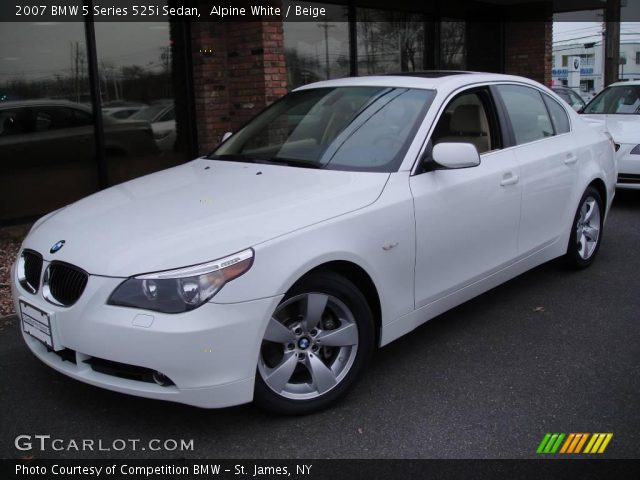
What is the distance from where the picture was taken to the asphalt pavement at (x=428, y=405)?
10.8ft

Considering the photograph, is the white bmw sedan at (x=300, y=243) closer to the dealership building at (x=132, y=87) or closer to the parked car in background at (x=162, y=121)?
the dealership building at (x=132, y=87)

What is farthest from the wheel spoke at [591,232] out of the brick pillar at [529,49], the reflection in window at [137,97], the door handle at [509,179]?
the brick pillar at [529,49]

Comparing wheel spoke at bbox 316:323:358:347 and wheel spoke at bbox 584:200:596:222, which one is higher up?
wheel spoke at bbox 584:200:596:222

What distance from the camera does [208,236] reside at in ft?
10.6

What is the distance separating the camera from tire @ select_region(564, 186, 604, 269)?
18.8ft

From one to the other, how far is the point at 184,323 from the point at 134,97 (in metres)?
6.03

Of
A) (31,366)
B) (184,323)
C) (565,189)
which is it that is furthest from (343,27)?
(184,323)

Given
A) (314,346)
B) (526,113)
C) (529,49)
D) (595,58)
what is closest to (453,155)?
(314,346)

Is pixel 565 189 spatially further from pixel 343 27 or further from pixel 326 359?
pixel 343 27

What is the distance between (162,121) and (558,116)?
506 cm

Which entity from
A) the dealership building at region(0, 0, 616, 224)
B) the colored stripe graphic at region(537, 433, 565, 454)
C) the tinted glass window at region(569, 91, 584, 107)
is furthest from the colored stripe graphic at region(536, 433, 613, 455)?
the tinted glass window at region(569, 91, 584, 107)

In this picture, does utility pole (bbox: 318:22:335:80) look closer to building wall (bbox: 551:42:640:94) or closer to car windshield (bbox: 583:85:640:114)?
car windshield (bbox: 583:85:640:114)

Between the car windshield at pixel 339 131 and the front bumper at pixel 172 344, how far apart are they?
4.24ft

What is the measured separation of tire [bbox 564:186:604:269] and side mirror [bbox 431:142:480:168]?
2013mm
